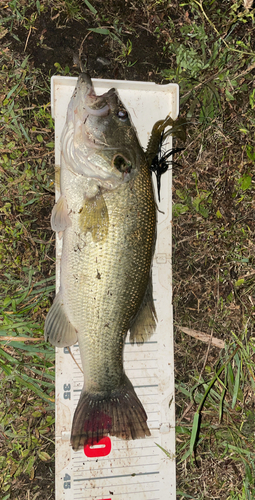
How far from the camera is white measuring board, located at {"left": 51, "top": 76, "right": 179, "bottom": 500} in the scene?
225cm

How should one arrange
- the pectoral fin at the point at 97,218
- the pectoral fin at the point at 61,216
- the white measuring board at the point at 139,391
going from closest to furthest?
Answer: the pectoral fin at the point at 97,218 → the pectoral fin at the point at 61,216 → the white measuring board at the point at 139,391

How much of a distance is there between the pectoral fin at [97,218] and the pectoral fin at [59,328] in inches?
20.5

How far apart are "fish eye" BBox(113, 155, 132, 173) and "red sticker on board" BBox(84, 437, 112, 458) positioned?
73.3 inches

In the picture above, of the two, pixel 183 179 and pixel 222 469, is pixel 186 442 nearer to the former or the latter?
pixel 222 469

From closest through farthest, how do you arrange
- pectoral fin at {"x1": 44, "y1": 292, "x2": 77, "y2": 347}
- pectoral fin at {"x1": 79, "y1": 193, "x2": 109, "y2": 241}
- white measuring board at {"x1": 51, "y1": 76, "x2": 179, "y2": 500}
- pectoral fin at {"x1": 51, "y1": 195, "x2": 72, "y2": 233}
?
pectoral fin at {"x1": 79, "y1": 193, "x2": 109, "y2": 241} → pectoral fin at {"x1": 51, "y1": 195, "x2": 72, "y2": 233} → pectoral fin at {"x1": 44, "y1": 292, "x2": 77, "y2": 347} → white measuring board at {"x1": 51, "y1": 76, "x2": 179, "y2": 500}

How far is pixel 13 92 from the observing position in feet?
7.75

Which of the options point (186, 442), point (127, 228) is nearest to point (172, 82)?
point (127, 228)

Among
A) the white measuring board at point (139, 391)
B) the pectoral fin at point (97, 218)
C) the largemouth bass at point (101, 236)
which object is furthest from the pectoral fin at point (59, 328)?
the pectoral fin at point (97, 218)

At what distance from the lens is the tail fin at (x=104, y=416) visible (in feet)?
6.61

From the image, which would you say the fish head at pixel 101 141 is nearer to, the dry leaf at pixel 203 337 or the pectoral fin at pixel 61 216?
the pectoral fin at pixel 61 216

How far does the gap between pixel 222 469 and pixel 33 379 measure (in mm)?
1609

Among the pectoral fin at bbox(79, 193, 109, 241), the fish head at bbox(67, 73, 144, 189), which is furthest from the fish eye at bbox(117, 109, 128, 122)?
the pectoral fin at bbox(79, 193, 109, 241)

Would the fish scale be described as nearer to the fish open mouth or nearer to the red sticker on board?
the fish open mouth

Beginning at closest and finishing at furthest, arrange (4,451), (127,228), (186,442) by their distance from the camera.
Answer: (127,228) < (4,451) < (186,442)
